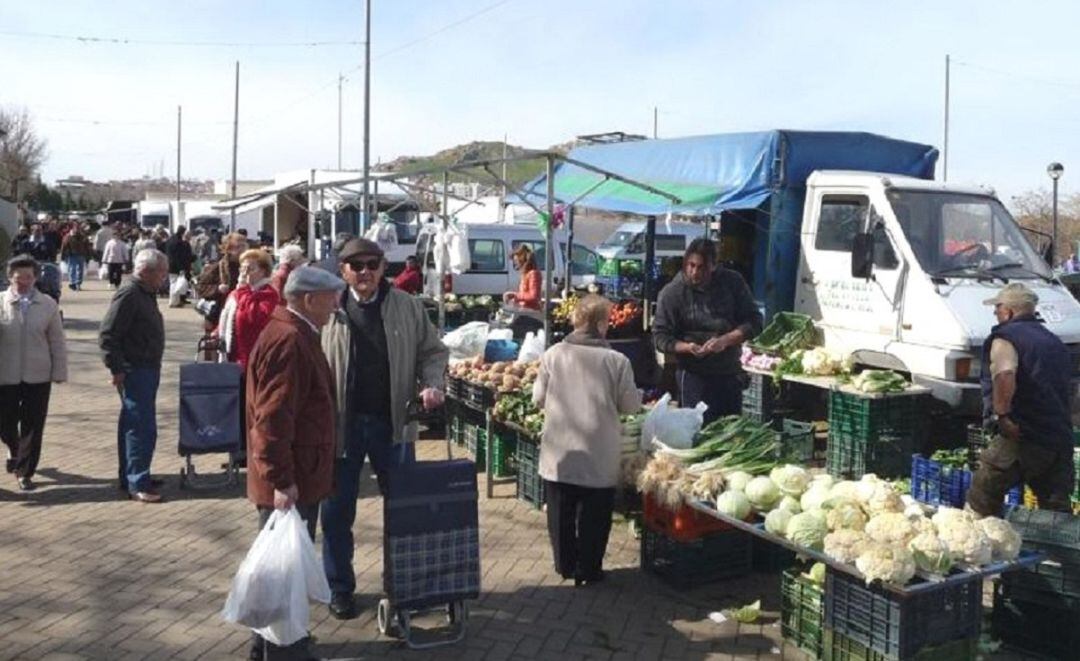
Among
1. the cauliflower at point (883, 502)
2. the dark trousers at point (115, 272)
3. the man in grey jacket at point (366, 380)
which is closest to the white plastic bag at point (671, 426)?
the cauliflower at point (883, 502)

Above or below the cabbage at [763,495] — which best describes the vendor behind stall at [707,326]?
above

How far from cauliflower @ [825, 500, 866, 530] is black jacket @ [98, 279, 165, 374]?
4.94m

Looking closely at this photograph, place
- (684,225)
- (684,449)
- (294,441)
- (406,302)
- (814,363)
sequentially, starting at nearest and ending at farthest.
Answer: (294,441) → (406,302) → (684,449) → (814,363) → (684,225)

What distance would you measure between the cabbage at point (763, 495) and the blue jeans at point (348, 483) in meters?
1.79

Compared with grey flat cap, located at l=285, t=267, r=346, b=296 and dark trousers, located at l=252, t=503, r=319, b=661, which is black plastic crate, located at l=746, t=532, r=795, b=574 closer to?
dark trousers, located at l=252, t=503, r=319, b=661

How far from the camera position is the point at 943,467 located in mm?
7199

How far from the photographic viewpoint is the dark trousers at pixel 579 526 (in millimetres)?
5879

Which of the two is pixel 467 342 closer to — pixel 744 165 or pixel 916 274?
pixel 744 165

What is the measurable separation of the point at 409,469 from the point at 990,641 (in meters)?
3.11

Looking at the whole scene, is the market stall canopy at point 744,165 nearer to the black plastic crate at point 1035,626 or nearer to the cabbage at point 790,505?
the cabbage at point 790,505

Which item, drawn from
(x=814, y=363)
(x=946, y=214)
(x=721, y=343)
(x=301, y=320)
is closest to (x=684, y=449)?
(x=721, y=343)

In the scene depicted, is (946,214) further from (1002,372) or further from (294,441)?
(294,441)

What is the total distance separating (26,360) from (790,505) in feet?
18.8

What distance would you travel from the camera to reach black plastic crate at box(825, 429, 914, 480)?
834 cm
